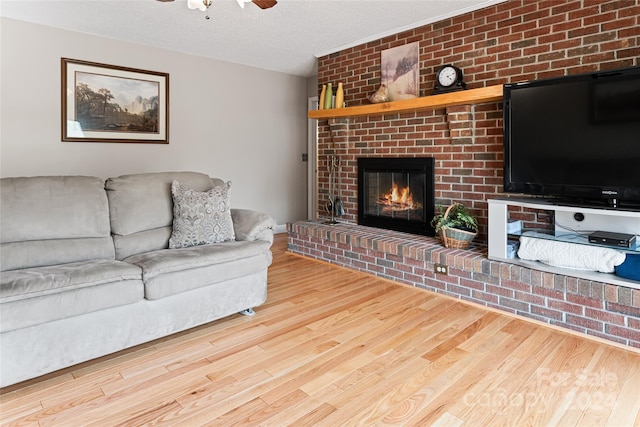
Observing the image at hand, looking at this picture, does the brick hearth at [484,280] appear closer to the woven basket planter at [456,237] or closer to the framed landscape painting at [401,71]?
the woven basket planter at [456,237]

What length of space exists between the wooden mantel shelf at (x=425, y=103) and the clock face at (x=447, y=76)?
0.14 meters

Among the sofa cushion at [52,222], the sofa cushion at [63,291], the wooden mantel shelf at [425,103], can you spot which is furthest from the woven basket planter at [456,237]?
the sofa cushion at [52,222]

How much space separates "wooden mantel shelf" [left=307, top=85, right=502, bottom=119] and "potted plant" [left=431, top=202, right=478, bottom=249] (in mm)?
862

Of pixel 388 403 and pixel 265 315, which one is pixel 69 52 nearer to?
pixel 265 315

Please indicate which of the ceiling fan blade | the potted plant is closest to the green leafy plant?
the potted plant

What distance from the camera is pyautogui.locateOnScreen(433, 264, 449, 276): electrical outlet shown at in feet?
10.4

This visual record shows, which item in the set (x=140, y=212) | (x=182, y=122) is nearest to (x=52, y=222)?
(x=140, y=212)

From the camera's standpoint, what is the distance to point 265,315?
2.79 metres

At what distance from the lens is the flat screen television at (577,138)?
7.89ft

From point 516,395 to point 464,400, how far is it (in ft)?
0.82

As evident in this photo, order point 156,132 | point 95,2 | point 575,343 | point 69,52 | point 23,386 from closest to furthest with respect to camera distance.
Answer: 1. point 23,386
2. point 575,343
3. point 95,2
4. point 69,52
5. point 156,132

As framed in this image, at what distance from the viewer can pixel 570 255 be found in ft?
8.39

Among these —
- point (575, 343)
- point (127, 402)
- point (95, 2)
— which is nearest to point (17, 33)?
point (95, 2)

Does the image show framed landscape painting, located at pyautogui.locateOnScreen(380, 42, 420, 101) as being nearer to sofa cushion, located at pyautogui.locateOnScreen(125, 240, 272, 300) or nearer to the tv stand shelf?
the tv stand shelf
